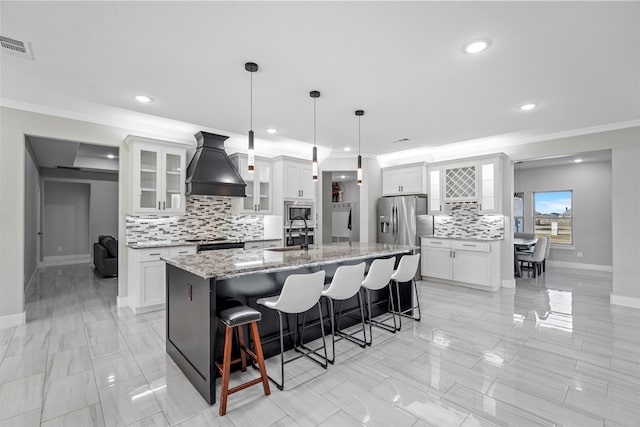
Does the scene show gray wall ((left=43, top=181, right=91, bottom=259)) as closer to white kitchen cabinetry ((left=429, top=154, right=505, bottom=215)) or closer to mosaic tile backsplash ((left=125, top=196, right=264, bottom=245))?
mosaic tile backsplash ((left=125, top=196, right=264, bottom=245))

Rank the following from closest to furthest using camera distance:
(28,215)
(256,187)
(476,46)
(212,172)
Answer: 1. (476,46)
2. (212,172)
3. (28,215)
4. (256,187)

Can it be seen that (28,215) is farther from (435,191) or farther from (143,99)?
(435,191)

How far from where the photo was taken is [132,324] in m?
3.60

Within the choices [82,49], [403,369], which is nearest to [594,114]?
[403,369]

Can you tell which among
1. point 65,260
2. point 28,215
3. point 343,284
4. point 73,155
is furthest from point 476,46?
point 65,260

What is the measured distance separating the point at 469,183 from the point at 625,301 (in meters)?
2.79

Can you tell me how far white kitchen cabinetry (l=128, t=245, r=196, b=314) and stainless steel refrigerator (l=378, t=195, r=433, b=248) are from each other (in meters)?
4.13

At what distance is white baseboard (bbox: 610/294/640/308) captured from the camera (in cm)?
430

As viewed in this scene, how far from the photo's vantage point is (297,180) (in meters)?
5.74

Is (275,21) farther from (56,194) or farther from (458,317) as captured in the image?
(56,194)

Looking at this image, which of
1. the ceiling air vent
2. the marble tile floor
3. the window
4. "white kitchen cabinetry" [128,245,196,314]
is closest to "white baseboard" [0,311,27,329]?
the marble tile floor

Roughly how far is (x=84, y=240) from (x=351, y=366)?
9.65 meters

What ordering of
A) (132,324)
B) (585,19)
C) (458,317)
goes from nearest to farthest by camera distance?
(585,19)
(132,324)
(458,317)

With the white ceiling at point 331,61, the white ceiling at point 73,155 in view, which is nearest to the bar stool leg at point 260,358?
the white ceiling at point 331,61
